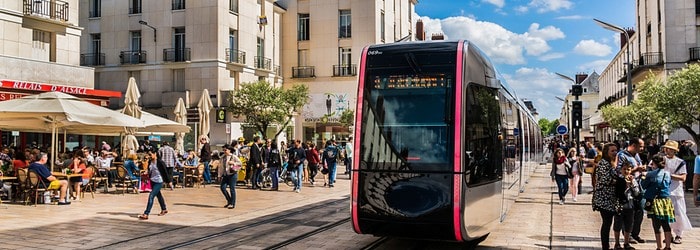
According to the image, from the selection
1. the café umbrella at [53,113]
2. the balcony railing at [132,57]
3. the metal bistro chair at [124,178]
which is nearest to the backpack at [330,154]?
the metal bistro chair at [124,178]

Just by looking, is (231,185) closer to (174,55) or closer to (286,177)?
(286,177)

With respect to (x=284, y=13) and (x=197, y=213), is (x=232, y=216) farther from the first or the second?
(x=284, y=13)

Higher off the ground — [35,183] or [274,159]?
[274,159]

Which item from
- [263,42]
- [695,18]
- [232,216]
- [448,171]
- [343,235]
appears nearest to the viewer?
[448,171]

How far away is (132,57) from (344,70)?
1544 centimetres

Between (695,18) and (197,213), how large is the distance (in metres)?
37.4

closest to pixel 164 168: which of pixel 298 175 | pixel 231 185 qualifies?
pixel 231 185

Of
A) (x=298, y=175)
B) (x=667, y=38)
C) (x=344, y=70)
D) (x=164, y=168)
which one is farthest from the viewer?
(x=344, y=70)

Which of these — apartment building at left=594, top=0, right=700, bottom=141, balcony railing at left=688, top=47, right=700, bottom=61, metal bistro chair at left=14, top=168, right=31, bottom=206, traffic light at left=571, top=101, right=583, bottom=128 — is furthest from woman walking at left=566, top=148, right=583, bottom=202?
balcony railing at left=688, top=47, right=700, bottom=61

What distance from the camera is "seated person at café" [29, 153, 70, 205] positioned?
13.7 m

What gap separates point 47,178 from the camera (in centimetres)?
1364

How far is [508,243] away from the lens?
9.55 metres

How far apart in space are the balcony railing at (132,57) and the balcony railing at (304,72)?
1209 cm

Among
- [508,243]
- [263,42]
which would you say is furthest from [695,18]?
[508,243]
